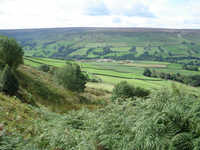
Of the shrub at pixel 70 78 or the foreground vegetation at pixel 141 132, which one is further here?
the shrub at pixel 70 78

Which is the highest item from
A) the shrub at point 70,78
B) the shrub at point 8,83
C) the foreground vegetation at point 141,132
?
the foreground vegetation at point 141,132

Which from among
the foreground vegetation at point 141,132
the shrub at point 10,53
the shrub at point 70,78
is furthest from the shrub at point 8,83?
the shrub at point 70,78

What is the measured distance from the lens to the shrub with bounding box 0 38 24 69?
25.6m

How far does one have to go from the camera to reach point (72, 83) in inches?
1391

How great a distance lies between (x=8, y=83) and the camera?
57.7ft

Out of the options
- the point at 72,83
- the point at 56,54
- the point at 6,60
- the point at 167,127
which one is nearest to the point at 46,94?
the point at 6,60

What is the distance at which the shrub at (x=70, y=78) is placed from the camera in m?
35.2

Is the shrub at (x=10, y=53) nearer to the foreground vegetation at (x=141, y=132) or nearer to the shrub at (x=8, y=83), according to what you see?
the shrub at (x=8, y=83)

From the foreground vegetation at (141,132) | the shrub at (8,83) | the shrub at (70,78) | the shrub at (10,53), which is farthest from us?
the shrub at (70,78)

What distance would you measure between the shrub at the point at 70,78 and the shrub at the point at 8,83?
16.6 meters

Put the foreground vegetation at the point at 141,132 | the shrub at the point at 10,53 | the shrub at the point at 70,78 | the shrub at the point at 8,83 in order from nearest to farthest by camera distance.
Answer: the foreground vegetation at the point at 141,132 < the shrub at the point at 8,83 < the shrub at the point at 10,53 < the shrub at the point at 70,78

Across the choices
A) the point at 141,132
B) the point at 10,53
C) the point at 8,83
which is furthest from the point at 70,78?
the point at 141,132

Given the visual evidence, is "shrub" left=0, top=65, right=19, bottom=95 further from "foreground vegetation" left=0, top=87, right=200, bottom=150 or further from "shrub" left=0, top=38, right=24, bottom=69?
"foreground vegetation" left=0, top=87, right=200, bottom=150

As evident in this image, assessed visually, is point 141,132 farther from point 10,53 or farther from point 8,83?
point 10,53
